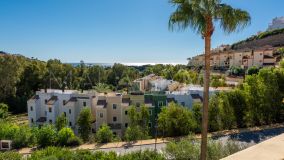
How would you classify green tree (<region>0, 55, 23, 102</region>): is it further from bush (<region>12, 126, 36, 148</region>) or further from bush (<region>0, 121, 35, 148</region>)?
bush (<region>12, 126, 36, 148</region>)

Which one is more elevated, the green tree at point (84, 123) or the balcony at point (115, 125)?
the green tree at point (84, 123)

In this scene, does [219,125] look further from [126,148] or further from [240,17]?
[240,17]

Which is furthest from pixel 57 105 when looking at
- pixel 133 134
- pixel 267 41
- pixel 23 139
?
pixel 267 41

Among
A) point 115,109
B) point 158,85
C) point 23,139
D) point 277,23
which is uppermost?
point 277,23

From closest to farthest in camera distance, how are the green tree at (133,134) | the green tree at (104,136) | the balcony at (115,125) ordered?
the green tree at (133,134) < the green tree at (104,136) < the balcony at (115,125)

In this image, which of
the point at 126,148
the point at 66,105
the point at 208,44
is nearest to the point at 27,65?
the point at 66,105

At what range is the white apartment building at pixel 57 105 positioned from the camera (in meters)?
29.1

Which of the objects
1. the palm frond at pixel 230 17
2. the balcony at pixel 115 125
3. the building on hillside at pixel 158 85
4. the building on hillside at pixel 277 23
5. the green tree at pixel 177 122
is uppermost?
the building on hillside at pixel 277 23

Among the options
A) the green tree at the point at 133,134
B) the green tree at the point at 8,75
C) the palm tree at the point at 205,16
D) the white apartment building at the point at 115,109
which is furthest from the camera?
the green tree at the point at 8,75

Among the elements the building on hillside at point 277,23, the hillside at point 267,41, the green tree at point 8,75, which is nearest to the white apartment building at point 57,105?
the green tree at point 8,75

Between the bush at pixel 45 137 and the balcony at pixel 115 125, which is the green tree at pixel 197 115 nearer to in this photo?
the balcony at pixel 115 125

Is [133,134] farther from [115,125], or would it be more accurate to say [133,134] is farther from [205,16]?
[205,16]

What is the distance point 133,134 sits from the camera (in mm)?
19859

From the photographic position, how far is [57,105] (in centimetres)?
3014
